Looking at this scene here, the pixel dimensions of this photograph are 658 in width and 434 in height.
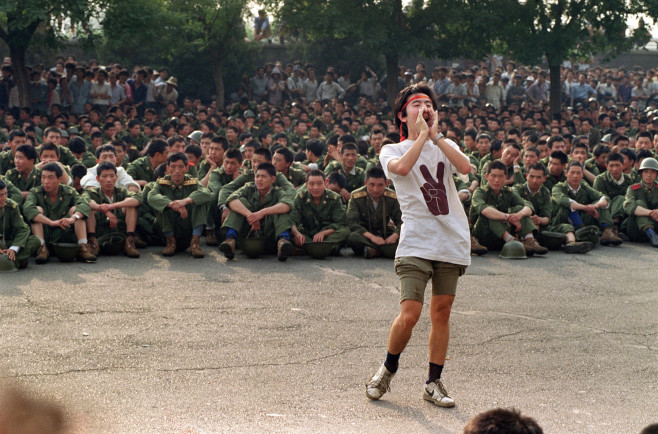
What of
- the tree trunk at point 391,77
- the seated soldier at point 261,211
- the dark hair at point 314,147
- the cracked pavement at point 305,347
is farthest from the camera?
the tree trunk at point 391,77

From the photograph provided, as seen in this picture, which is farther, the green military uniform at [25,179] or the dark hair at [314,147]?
the dark hair at [314,147]

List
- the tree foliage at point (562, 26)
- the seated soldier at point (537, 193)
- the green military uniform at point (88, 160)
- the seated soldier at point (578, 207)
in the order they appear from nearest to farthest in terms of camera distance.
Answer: the seated soldier at point (537, 193) → the seated soldier at point (578, 207) → the green military uniform at point (88, 160) → the tree foliage at point (562, 26)

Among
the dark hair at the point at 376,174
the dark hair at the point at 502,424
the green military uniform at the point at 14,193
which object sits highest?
the dark hair at the point at 502,424

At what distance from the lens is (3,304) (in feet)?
23.8

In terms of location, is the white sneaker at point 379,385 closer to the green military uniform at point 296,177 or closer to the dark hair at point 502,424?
the dark hair at point 502,424

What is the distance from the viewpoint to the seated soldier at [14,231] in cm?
898

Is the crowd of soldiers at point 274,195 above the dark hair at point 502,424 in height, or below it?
below

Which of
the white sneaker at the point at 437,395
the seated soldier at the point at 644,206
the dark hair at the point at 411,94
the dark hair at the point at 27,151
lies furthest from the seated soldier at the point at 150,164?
the white sneaker at the point at 437,395

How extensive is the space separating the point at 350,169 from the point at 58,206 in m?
4.02

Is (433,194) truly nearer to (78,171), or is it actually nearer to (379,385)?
(379,385)

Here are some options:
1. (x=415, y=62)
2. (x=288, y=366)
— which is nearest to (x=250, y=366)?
(x=288, y=366)

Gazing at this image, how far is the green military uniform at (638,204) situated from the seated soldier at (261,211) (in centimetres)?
443

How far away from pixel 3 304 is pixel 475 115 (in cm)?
1553

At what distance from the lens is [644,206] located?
11.6 meters
